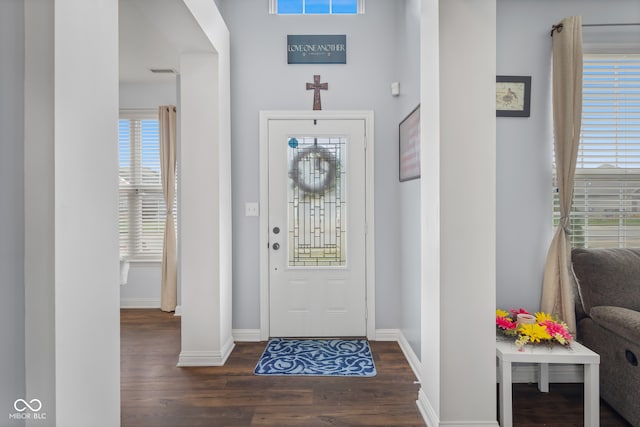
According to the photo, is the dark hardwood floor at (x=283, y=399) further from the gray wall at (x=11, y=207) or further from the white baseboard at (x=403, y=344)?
the gray wall at (x=11, y=207)

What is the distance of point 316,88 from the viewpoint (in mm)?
3332

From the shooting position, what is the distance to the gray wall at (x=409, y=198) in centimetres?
272

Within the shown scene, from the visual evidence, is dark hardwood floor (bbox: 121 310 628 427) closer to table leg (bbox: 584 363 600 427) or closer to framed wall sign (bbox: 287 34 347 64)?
table leg (bbox: 584 363 600 427)

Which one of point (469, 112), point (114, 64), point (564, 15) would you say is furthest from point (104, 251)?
point (564, 15)

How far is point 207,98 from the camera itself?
2.86 meters

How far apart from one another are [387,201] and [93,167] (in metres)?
2.53

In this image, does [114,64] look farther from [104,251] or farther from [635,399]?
[635,399]

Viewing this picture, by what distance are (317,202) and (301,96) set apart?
0.98 meters

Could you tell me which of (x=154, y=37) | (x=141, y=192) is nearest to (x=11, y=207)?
(x=154, y=37)

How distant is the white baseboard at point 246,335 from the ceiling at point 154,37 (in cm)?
239

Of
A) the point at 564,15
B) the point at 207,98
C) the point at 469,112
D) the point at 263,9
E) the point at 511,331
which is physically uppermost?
the point at 263,9

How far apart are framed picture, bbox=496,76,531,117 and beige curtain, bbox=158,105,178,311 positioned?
11.5 feet

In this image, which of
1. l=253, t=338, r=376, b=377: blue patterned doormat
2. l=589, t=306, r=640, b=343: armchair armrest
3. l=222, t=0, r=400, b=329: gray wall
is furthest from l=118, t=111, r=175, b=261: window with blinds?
l=589, t=306, r=640, b=343: armchair armrest

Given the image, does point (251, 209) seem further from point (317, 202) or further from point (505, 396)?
point (505, 396)
